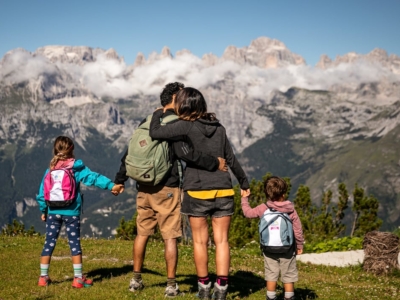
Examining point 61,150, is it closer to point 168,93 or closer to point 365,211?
point 168,93

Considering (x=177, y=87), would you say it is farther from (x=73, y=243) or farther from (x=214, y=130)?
(x=73, y=243)

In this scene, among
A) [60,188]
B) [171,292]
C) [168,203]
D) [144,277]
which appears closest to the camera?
[171,292]

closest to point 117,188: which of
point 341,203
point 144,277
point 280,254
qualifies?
point 144,277

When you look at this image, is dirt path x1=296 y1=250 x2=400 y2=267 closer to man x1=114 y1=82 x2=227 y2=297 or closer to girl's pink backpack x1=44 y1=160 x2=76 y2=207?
man x1=114 y1=82 x2=227 y2=297

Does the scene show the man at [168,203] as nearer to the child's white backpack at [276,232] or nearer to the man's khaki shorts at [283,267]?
the child's white backpack at [276,232]

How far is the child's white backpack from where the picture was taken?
1004cm

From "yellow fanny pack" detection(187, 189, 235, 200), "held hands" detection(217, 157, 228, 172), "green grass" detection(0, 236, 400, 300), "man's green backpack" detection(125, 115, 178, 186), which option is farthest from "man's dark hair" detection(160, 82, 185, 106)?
"green grass" detection(0, 236, 400, 300)

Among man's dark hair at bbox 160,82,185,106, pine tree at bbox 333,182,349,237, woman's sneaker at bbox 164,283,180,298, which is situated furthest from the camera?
pine tree at bbox 333,182,349,237

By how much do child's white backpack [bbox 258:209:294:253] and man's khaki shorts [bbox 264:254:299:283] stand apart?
297mm

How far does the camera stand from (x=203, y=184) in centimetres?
995

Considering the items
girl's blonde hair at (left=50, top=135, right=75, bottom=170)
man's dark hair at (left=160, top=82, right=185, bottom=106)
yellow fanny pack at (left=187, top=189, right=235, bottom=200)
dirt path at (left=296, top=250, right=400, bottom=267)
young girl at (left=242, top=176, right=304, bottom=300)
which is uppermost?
man's dark hair at (left=160, top=82, right=185, bottom=106)

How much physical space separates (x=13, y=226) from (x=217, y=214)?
28.7m

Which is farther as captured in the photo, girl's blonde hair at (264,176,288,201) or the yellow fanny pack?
girl's blonde hair at (264,176,288,201)

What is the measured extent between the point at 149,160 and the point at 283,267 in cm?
372
